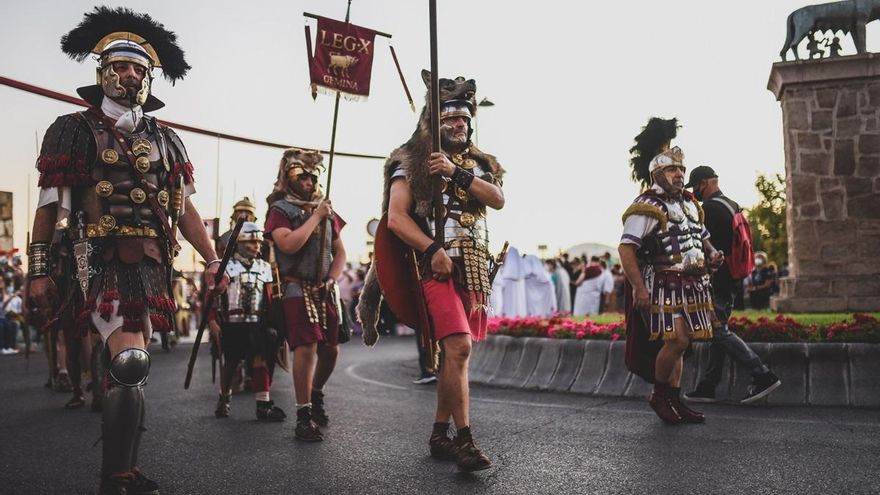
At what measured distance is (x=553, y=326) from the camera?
958 cm

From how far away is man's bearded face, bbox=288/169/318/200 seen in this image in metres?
6.59

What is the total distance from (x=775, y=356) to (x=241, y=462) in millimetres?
4714

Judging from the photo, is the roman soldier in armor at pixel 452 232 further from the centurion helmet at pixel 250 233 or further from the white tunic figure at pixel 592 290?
the white tunic figure at pixel 592 290

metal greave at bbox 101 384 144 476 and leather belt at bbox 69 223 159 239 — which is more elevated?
leather belt at bbox 69 223 159 239

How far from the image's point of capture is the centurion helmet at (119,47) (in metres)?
4.20


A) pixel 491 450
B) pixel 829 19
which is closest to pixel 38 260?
pixel 491 450

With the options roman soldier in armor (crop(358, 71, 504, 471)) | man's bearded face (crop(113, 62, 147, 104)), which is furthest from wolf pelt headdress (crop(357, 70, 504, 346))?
man's bearded face (crop(113, 62, 147, 104))

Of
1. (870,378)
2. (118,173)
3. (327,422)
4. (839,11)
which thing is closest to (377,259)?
(118,173)

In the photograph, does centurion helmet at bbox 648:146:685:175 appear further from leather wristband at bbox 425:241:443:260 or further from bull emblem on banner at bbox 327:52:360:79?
bull emblem on banner at bbox 327:52:360:79

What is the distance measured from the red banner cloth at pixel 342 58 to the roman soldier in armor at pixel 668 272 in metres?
2.91

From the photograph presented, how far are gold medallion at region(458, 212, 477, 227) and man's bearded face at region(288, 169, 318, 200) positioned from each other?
214 cm

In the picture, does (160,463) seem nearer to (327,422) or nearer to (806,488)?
(327,422)

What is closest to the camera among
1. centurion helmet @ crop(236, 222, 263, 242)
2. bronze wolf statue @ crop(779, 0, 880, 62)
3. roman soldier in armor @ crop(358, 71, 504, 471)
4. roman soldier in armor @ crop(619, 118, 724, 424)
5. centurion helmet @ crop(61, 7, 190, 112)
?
centurion helmet @ crop(61, 7, 190, 112)

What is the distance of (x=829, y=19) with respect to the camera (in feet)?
40.0
